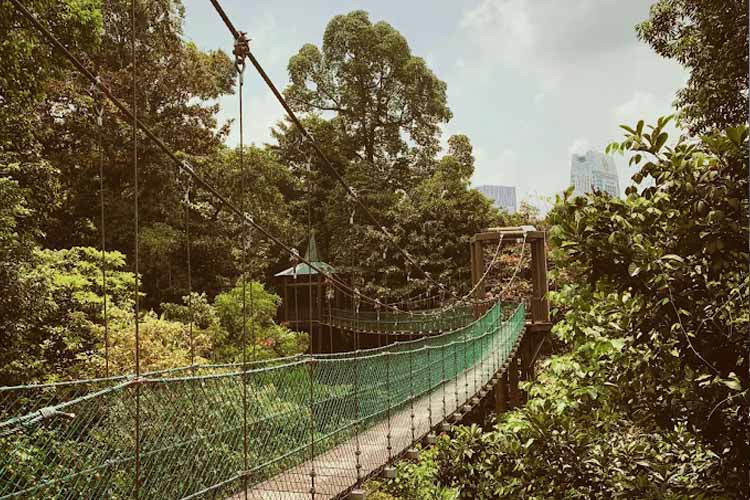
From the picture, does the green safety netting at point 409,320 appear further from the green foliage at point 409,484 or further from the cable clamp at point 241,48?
the cable clamp at point 241,48

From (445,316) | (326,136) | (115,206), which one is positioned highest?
(326,136)

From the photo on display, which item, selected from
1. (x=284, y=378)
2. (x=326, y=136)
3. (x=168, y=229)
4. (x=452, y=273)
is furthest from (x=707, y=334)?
(x=326, y=136)

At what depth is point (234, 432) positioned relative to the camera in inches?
117

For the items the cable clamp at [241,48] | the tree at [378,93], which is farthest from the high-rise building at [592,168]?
the cable clamp at [241,48]

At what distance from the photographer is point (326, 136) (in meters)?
15.6

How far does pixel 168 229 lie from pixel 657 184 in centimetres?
857

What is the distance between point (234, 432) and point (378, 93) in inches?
540

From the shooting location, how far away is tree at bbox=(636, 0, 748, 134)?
5.45 meters

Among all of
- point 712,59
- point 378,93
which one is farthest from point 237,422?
point 378,93

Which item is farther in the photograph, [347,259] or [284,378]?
[347,259]

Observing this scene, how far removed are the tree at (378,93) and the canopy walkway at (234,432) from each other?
11075mm

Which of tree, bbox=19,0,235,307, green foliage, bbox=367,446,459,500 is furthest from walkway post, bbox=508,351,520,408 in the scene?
tree, bbox=19,0,235,307

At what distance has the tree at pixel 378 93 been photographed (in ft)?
51.2

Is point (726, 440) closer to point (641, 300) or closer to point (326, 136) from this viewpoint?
point (641, 300)
